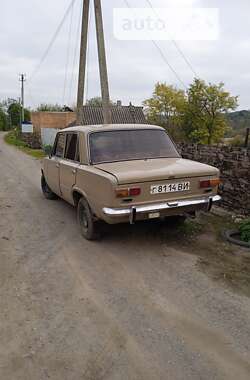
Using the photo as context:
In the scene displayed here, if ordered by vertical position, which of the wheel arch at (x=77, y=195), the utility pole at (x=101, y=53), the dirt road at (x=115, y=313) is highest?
the utility pole at (x=101, y=53)

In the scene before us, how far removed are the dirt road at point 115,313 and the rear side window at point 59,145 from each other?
6.16 feet

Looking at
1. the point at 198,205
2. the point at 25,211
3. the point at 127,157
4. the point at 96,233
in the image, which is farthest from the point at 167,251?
the point at 25,211

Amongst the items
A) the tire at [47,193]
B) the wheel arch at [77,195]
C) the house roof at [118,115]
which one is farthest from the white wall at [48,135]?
the wheel arch at [77,195]

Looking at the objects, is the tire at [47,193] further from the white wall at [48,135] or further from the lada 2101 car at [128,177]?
the white wall at [48,135]

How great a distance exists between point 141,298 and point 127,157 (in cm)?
232

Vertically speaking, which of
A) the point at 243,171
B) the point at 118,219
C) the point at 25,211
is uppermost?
the point at 243,171

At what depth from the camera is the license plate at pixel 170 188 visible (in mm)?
4336

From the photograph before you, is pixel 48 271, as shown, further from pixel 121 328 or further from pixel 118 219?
pixel 121 328

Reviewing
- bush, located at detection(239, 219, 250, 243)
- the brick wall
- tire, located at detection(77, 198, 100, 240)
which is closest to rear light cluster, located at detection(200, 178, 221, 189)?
bush, located at detection(239, 219, 250, 243)

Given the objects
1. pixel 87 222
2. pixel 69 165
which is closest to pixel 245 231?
pixel 87 222

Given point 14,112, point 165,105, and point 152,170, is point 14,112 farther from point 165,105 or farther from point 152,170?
point 152,170

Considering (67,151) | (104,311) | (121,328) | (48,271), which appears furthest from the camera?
(67,151)

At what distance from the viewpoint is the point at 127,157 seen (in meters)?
5.08

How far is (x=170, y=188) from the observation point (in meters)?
4.44
